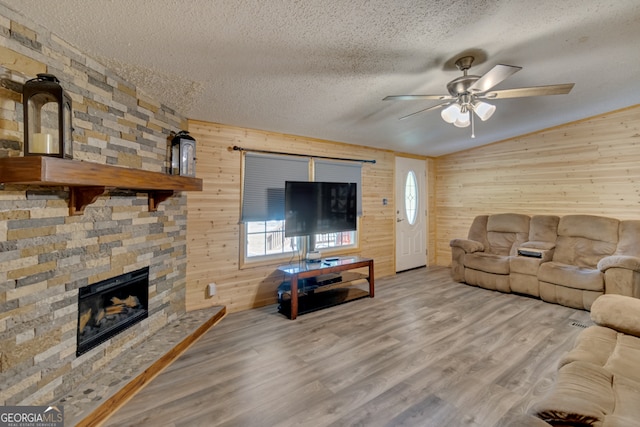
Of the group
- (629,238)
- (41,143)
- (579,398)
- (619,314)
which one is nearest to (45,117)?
(41,143)

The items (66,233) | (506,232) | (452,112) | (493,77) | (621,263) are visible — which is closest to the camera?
(66,233)

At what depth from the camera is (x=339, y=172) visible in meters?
4.55

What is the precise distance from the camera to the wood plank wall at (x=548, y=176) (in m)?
4.11

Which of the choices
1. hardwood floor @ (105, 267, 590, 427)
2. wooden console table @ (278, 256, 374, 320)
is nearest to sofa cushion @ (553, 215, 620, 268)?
hardwood floor @ (105, 267, 590, 427)

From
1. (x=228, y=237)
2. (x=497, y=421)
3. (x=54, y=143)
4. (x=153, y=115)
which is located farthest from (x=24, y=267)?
(x=497, y=421)

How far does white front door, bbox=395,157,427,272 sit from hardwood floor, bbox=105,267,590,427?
1.96 meters

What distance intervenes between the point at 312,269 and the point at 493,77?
2580 millimetres

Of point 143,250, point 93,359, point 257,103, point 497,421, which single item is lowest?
point 497,421

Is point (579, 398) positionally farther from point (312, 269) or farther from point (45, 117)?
point (45, 117)

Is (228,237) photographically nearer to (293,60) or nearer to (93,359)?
(93,359)

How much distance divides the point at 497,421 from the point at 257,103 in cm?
316

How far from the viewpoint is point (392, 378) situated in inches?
87.2

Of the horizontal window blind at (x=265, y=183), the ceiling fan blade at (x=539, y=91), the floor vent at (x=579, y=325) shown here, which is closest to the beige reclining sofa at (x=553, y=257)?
the floor vent at (x=579, y=325)

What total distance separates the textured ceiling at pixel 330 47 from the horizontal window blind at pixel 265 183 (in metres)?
0.52
